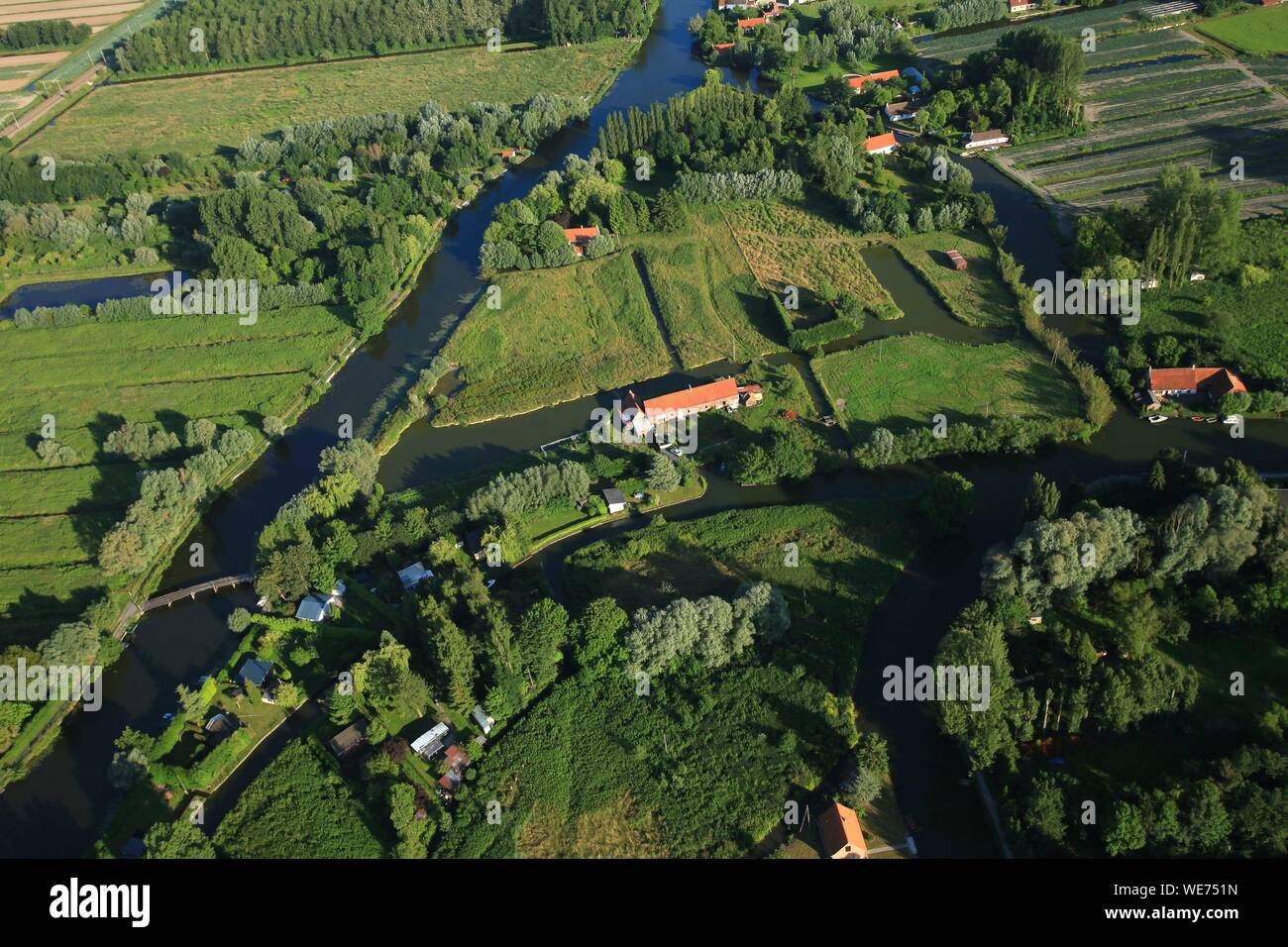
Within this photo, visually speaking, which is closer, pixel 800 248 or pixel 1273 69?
pixel 800 248

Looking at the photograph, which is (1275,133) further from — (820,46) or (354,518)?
(354,518)

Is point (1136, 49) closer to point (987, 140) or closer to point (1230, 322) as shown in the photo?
point (987, 140)

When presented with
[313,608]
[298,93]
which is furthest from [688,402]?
[298,93]

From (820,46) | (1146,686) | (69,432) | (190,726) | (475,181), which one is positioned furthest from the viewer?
(820,46)

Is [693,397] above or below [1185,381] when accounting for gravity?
above

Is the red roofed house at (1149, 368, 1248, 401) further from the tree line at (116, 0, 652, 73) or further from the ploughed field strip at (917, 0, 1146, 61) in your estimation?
the tree line at (116, 0, 652, 73)

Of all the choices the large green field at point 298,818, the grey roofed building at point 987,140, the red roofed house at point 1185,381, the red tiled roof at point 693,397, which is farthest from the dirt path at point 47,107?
the red roofed house at point 1185,381

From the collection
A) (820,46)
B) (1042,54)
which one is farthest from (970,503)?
(820,46)
